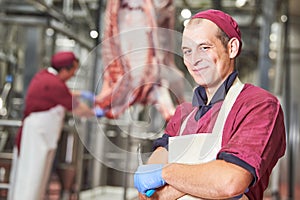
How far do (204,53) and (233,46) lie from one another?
7 centimetres

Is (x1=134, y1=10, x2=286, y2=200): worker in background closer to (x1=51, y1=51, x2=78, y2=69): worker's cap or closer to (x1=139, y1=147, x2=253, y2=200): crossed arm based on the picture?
(x1=139, y1=147, x2=253, y2=200): crossed arm

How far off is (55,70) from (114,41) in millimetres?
2106

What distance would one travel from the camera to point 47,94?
10.2 ft

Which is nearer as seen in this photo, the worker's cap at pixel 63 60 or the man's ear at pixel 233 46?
the man's ear at pixel 233 46

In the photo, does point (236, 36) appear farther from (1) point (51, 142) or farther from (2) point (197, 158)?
(1) point (51, 142)

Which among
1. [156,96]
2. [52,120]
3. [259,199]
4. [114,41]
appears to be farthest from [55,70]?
[259,199]

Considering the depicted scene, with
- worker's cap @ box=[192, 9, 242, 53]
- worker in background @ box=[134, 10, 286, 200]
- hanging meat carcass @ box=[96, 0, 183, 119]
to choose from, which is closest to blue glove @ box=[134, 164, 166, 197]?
worker in background @ box=[134, 10, 286, 200]

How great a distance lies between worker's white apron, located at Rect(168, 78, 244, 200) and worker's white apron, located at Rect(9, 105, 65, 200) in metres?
2.22

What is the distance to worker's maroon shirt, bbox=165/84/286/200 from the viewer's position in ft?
2.77

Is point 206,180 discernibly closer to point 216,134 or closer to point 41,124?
point 216,134

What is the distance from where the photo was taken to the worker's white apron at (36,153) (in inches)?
118

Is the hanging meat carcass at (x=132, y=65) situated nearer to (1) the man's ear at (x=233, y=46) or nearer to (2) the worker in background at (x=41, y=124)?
A: (1) the man's ear at (x=233, y=46)

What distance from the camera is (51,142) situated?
3.12m

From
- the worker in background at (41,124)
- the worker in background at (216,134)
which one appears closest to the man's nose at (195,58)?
the worker in background at (216,134)
